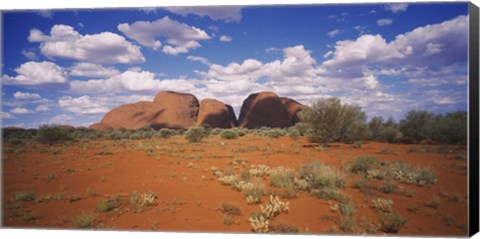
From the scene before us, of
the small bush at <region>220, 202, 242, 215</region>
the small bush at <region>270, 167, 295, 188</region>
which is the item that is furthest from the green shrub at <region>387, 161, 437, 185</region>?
the small bush at <region>220, 202, 242, 215</region>

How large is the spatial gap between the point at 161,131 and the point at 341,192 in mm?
4173

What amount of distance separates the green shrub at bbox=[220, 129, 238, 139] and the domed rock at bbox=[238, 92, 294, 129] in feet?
0.81

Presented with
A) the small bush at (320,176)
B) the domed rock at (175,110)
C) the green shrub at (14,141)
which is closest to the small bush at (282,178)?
the small bush at (320,176)

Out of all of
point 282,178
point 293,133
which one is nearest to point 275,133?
point 293,133

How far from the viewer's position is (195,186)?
7488 mm

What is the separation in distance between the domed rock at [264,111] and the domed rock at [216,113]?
0.24m

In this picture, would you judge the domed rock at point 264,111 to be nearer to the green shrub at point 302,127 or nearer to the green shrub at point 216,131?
the green shrub at point 302,127

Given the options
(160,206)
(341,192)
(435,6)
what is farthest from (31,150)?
(435,6)

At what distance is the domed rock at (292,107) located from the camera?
25.4ft

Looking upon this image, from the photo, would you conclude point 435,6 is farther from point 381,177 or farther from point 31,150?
point 31,150

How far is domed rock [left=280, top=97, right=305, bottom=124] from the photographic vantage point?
7.74 metres

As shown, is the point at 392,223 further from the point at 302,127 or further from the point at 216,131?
the point at 216,131

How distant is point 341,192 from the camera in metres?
6.80

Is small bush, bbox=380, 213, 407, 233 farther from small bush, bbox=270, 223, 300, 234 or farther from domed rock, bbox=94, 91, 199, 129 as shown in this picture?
domed rock, bbox=94, 91, 199, 129
